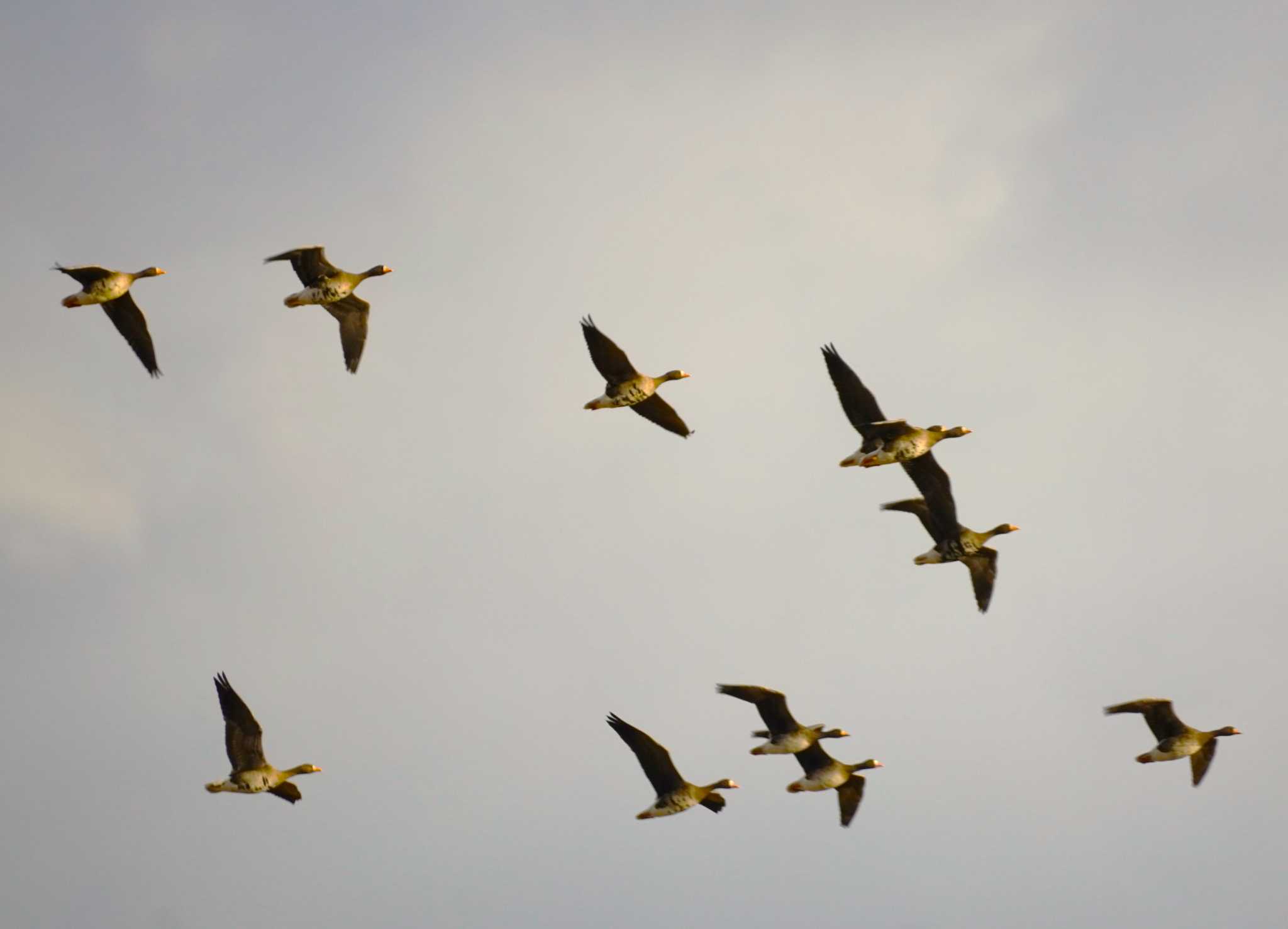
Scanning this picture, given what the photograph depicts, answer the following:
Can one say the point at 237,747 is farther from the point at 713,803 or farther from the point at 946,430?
the point at 946,430

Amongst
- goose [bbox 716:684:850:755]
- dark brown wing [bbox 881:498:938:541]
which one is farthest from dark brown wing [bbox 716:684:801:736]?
dark brown wing [bbox 881:498:938:541]

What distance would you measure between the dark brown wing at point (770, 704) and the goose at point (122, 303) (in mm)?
11958

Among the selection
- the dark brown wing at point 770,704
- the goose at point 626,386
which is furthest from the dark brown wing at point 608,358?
the dark brown wing at point 770,704

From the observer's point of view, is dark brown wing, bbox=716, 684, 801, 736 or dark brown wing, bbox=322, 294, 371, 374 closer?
dark brown wing, bbox=716, 684, 801, 736

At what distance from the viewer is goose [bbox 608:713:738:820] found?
115 feet

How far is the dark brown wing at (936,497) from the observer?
36562mm

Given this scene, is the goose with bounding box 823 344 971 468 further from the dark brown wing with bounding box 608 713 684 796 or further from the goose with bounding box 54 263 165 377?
the goose with bounding box 54 263 165 377

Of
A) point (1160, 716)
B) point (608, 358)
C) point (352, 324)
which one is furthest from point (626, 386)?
point (1160, 716)

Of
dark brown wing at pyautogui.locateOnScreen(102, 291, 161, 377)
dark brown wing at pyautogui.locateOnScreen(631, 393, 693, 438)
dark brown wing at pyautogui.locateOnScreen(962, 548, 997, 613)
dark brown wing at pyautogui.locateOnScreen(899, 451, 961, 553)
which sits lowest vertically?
dark brown wing at pyautogui.locateOnScreen(962, 548, 997, 613)

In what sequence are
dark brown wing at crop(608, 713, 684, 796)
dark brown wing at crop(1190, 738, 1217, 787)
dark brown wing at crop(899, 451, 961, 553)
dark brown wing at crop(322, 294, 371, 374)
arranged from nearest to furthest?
dark brown wing at crop(608, 713, 684, 796), dark brown wing at crop(899, 451, 961, 553), dark brown wing at crop(1190, 738, 1217, 787), dark brown wing at crop(322, 294, 371, 374)

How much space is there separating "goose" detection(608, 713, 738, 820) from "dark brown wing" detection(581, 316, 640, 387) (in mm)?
6329

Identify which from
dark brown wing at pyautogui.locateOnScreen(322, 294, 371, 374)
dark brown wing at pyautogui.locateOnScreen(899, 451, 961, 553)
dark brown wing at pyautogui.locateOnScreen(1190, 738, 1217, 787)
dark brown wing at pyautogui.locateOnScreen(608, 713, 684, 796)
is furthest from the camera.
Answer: dark brown wing at pyautogui.locateOnScreen(322, 294, 371, 374)

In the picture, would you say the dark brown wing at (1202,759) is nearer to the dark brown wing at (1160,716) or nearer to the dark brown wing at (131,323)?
the dark brown wing at (1160,716)

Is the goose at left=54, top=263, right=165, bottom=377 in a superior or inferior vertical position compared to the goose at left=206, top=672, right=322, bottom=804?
superior
